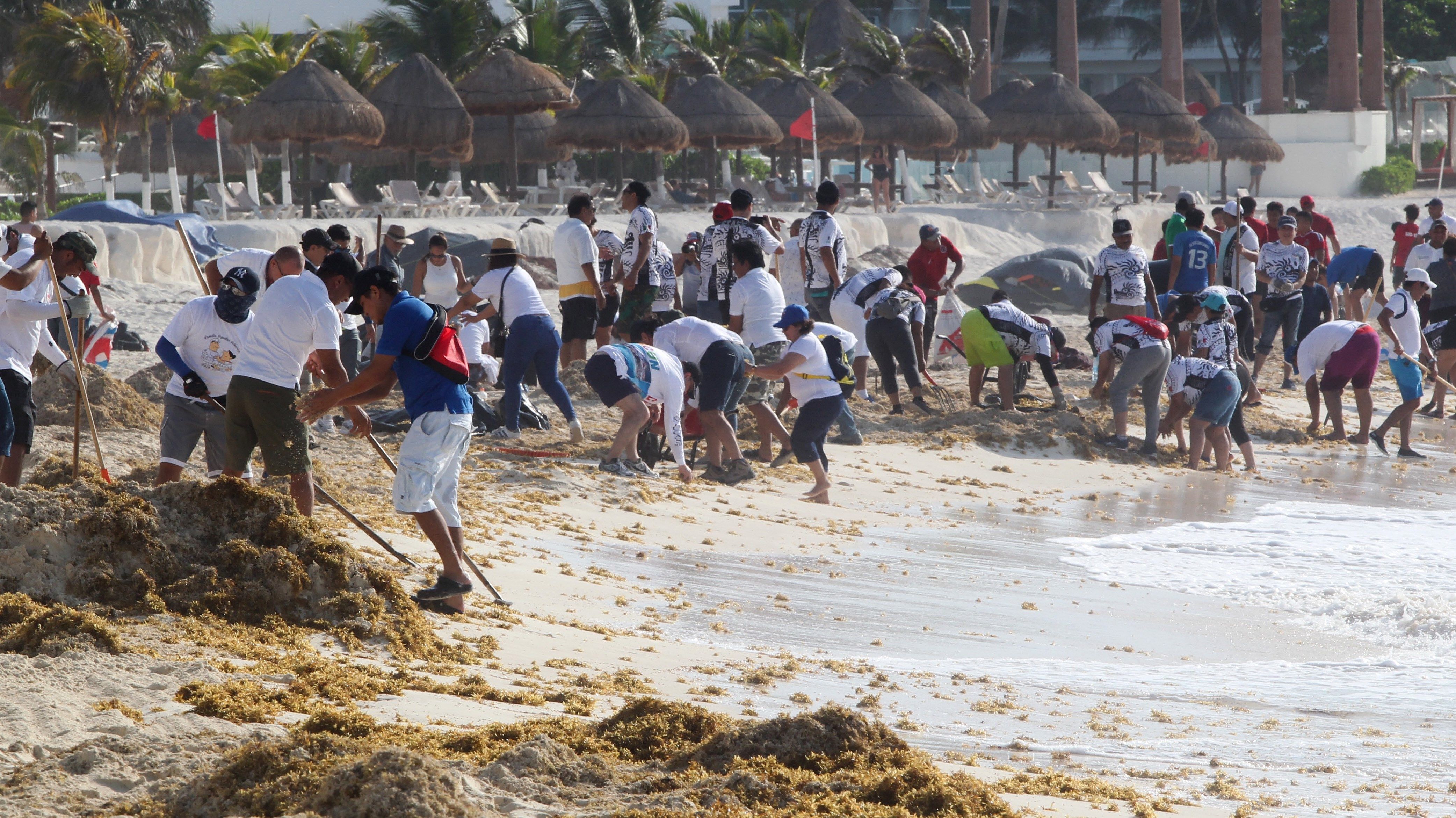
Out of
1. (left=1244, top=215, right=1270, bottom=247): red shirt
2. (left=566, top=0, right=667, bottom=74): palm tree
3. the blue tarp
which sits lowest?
(left=1244, top=215, right=1270, bottom=247): red shirt

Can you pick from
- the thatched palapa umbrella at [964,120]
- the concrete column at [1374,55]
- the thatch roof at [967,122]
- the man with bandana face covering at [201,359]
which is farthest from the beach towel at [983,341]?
the concrete column at [1374,55]

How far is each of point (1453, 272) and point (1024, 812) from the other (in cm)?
1161

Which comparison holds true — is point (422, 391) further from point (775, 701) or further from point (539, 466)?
point (539, 466)

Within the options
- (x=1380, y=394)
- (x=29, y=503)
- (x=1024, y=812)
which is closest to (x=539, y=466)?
(x=29, y=503)

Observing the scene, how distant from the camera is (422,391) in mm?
5172

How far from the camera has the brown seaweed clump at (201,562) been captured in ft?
15.3

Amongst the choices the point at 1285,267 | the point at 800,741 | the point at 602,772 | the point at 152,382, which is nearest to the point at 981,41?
the point at 1285,267

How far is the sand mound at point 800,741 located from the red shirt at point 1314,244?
12.5 m

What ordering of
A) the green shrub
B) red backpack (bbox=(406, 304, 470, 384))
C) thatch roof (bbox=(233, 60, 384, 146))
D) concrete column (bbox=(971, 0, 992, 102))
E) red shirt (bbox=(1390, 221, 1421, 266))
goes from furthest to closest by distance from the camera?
concrete column (bbox=(971, 0, 992, 102))
the green shrub
thatch roof (bbox=(233, 60, 384, 146))
red shirt (bbox=(1390, 221, 1421, 266))
red backpack (bbox=(406, 304, 470, 384))

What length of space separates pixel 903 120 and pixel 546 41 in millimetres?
8247

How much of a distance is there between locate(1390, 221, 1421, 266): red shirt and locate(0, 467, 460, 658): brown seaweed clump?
14.0 metres

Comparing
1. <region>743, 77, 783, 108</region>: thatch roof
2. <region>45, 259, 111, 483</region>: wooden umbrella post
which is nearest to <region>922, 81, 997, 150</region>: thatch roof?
<region>743, 77, 783, 108</region>: thatch roof

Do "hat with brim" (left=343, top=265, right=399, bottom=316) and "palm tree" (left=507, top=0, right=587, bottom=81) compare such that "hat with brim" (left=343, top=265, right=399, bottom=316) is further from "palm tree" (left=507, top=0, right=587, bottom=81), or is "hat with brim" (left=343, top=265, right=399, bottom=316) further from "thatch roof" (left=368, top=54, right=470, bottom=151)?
"palm tree" (left=507, top=0, right=587, bottom=81)

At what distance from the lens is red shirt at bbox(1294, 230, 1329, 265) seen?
14.9 m
